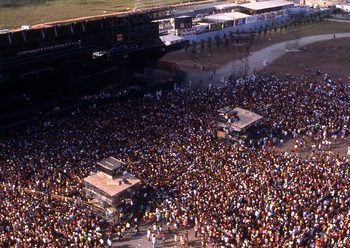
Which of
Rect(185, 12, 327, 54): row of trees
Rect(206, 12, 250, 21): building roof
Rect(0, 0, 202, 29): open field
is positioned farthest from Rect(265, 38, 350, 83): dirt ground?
Rect(0, 0, 202, 29): open field

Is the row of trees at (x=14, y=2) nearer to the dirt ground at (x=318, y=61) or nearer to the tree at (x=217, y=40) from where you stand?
the tree at (x=217, y=40)

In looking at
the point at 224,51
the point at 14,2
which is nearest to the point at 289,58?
the point at 224,51

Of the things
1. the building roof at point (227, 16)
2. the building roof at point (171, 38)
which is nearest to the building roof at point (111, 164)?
the building roof at point (171, 38)

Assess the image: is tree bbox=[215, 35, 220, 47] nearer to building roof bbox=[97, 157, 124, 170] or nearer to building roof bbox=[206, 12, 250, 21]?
building roof bbox=[206, 12, 250, 21]

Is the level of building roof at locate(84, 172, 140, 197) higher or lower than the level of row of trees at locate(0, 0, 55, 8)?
lower

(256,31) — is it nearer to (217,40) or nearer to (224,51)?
(217,40)

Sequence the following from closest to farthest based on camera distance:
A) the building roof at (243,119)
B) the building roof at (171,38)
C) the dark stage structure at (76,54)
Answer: the building roof at (243,119), the dark stage structure at (76,54), the building roof at (171,38)

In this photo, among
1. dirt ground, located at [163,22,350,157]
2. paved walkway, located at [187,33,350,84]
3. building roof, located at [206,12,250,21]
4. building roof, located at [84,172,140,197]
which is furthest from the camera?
building roof, located at [206,12,250,21]
